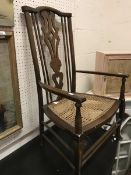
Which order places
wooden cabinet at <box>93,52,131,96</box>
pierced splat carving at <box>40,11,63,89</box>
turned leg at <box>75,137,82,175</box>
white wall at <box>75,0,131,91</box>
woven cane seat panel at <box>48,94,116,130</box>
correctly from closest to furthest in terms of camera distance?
turned leg at <box>75,137,82,175</box> < woven cane seat panel at <box>48,94,116,130</box> < pierced splat carving at <box>40,11,63,89</box> < wooden cabinet at <box>93,52,131,96</box> < white wall at <box>75,0,131,91</box>

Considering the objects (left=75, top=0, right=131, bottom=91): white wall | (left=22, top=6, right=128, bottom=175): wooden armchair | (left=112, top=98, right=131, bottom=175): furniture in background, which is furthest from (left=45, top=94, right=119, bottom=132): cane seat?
(left=75, top=0, right=131, bottom=91): white wall

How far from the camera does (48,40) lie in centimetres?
121

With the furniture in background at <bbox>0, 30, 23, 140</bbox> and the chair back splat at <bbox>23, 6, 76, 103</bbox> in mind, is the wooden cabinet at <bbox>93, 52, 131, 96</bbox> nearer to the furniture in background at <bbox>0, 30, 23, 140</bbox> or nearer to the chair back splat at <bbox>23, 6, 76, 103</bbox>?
the chair back splat at <bbox>23, 6, 76, 103</bbox>

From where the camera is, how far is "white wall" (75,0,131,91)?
168 centimetres

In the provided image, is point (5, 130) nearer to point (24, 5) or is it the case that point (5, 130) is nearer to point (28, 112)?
point (28, 112)

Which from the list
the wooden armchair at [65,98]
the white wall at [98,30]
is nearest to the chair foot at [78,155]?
the wooden armchair at [65,98]

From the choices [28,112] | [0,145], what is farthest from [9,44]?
[0,145]

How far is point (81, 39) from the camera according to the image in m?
1.70

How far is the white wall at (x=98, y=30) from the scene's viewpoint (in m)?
1.68

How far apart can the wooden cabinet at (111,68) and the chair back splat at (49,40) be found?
0.95 ft

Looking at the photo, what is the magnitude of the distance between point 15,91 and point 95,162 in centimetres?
75

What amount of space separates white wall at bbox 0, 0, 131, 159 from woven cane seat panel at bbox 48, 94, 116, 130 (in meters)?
0.26

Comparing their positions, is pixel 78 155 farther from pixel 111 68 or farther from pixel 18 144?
pixel 111 68

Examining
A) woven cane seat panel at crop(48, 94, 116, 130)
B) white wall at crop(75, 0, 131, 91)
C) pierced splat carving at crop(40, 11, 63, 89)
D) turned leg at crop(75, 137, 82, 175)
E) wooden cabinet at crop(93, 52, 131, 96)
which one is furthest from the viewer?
white wall at crop(75, 0, 131, 91)
